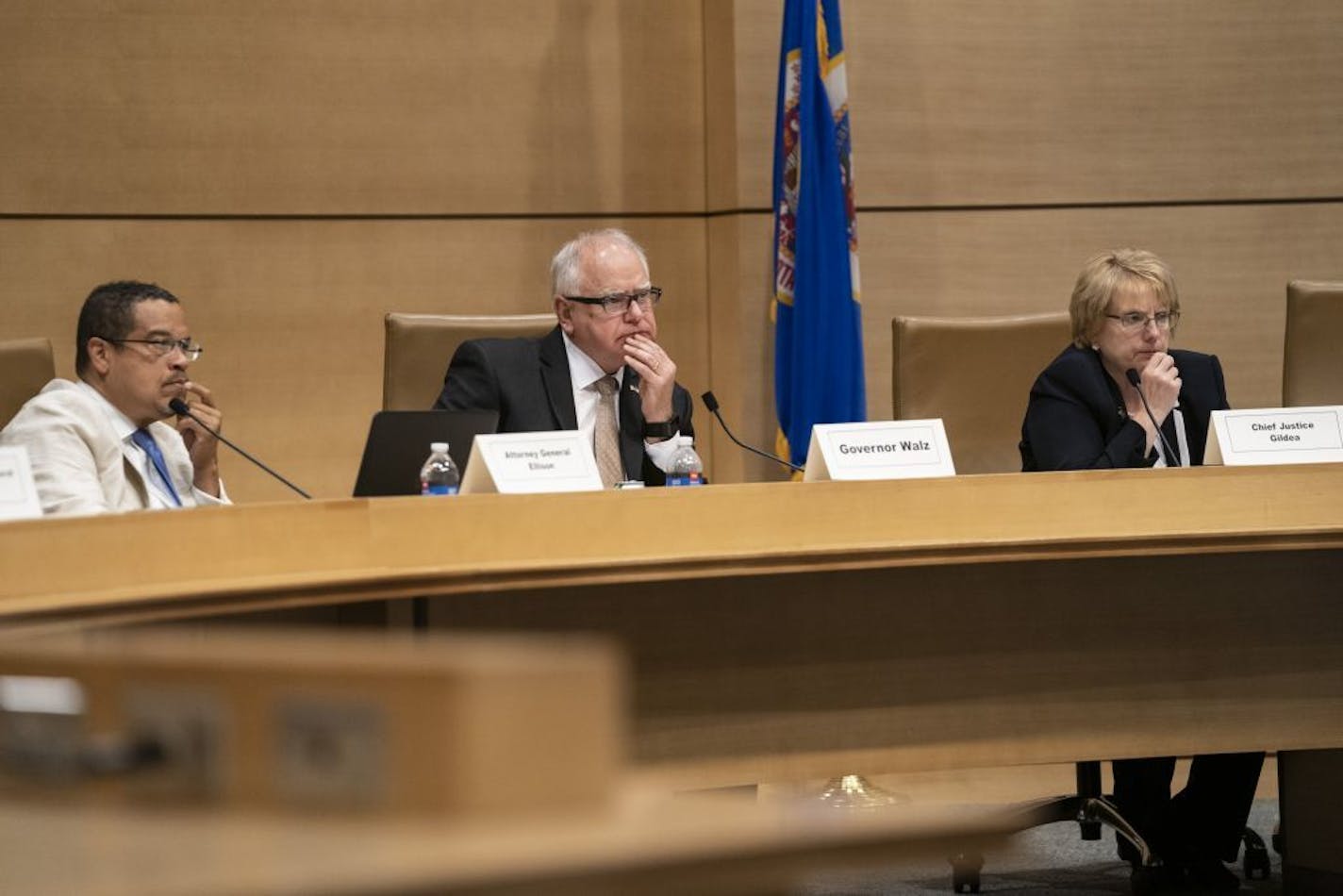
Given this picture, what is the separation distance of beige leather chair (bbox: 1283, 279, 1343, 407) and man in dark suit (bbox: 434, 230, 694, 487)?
1.25m

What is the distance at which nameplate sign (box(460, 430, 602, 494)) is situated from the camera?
2686mm

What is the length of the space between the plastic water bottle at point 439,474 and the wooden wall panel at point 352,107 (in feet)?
7.19

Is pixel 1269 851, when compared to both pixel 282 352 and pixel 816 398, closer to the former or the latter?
pixel 816 398

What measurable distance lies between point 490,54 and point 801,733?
9.34 ft

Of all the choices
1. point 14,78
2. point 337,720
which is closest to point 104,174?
point 14,78

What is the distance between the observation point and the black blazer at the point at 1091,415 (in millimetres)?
3529

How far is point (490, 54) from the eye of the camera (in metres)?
5.04

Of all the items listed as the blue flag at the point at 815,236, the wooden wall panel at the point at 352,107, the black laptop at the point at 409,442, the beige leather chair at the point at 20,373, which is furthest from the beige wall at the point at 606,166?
the black laptop at the point at 409,442

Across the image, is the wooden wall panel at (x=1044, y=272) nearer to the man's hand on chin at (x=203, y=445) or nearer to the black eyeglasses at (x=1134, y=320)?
the black eyeglasses at (x=1134, y=320)

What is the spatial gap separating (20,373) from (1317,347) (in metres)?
2.52

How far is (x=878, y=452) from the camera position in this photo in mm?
2887

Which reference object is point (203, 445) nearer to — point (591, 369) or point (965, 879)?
point (591, 369)

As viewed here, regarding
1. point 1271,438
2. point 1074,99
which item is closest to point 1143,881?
point 1271,438

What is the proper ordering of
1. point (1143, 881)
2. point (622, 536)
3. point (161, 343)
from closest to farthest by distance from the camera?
point (622, 536), point (161, 343), point (1143, 881)
